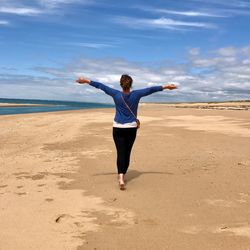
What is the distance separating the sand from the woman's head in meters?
1.89

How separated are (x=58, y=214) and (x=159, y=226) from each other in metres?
1.50

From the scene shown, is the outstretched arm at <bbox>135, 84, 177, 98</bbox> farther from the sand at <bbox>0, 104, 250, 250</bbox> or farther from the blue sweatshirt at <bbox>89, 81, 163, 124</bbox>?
the sand at <bbox>0, 104, 250, 250</bbox>

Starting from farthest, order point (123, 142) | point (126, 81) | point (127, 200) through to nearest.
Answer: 1. point (123, 142)
2. point (126, 81)
3. point (127, 200)

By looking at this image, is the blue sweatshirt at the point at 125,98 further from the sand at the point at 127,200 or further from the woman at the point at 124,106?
the sand at the point at 127,200

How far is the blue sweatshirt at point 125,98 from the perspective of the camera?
26.4 feet

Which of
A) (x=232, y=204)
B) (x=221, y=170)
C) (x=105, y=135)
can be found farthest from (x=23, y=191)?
(x=105, y=135)

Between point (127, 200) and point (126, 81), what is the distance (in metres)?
2.21

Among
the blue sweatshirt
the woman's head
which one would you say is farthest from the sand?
the woman's head

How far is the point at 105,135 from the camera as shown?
17500mm

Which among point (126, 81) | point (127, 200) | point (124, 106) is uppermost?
point (126, 81)

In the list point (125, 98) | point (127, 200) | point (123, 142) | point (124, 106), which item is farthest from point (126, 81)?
point (127, 200)

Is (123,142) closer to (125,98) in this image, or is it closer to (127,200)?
(125,98)

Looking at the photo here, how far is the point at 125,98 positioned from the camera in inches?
316

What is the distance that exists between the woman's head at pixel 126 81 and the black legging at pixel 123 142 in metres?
0.81
